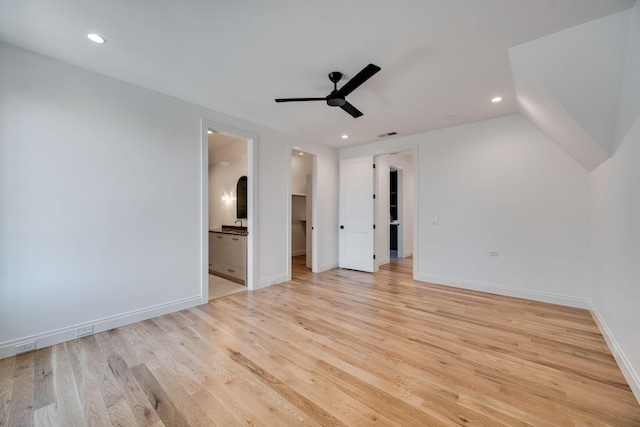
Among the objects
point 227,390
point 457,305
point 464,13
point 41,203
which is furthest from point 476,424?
point 41,203

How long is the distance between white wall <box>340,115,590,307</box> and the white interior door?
0.95 metres

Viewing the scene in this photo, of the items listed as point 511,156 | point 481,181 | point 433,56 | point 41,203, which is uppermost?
point 433,56

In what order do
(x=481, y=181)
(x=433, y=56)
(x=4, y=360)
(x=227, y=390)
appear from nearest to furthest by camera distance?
(x=227, y=390) < (x=4, y=360) < (x=433, y=56) < (x=481, y=181)

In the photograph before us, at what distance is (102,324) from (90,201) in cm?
130

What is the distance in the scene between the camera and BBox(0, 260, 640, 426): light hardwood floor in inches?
62.9

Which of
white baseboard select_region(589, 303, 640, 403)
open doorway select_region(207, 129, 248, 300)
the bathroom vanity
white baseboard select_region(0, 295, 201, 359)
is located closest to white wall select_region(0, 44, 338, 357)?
white baseboard select_region(0, 295, 201, 359)

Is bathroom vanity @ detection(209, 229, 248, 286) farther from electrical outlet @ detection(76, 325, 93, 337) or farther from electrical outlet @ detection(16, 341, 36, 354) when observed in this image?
electrical outlet @ detection(16, 341, 36, 354)

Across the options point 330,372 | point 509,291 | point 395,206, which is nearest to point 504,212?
point 509,291

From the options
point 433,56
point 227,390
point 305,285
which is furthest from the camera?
point 305,285

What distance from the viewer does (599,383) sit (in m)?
1.88

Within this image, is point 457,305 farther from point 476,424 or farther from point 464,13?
point 464,13

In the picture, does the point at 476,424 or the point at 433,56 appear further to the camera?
the point at 433,56

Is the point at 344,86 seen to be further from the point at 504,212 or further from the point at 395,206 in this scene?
the point at 395,206

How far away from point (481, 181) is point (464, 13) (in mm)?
2822
